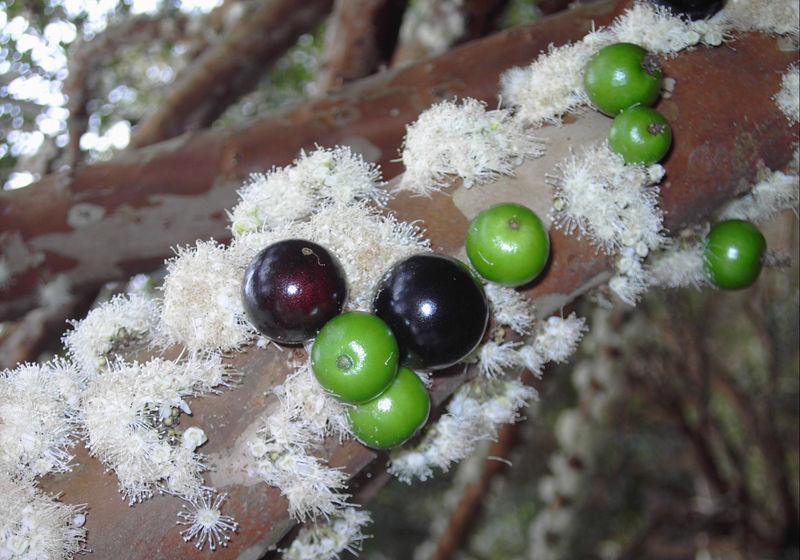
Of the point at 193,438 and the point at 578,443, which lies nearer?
the point at 193,438

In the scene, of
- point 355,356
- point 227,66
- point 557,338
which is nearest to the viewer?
point 355,356

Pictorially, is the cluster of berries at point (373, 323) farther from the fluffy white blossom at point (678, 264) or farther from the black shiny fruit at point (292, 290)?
the fluffy white blossom at point (678, 264)

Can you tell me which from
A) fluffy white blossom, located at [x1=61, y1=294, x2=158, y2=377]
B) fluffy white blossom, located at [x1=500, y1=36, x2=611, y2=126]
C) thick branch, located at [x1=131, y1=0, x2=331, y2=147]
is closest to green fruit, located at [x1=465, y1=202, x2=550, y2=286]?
fluffy white blossom, located at [x1=500, y1=36, x2=611, y2=126]

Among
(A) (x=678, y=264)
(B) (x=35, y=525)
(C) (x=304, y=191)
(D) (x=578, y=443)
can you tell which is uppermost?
(C) (x=304, y=191)

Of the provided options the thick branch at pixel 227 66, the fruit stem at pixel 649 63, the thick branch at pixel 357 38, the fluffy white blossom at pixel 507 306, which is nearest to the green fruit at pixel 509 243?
the fluffy white blossom at pixel 507 306

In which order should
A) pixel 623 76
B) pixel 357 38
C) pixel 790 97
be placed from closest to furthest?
pixel 623 76 → pixel 790 97 → pixel 357 38

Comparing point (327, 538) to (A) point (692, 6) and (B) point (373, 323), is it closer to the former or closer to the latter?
(B) point (373, 323)

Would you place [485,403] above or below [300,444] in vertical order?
below

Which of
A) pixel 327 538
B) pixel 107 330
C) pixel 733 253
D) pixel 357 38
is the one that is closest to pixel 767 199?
pixel 733 253
